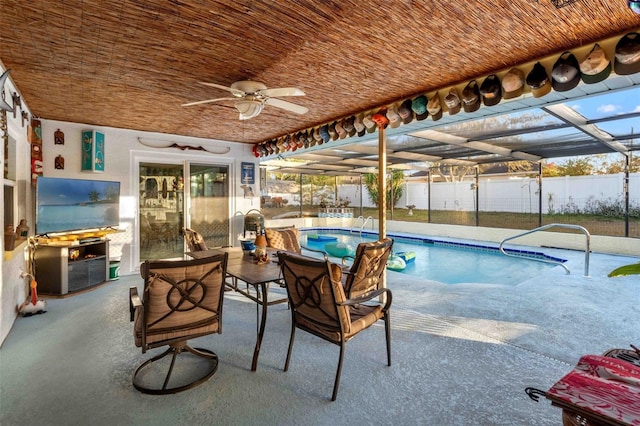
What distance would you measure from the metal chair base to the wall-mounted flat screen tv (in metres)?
3.04

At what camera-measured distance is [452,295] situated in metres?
4.30

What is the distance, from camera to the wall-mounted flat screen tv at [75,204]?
4.20 m

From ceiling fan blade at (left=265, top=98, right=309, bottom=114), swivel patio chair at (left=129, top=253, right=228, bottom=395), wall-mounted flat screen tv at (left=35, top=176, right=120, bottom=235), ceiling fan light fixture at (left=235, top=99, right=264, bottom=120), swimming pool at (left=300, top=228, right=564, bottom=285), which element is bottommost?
swimming pool at (left=300, top=228, right=564, bottom=285)

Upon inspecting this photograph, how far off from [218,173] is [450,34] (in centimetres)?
527

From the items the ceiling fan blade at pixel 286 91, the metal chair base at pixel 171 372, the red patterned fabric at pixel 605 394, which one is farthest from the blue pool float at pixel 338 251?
the red patterned fabric at pixel 605 394

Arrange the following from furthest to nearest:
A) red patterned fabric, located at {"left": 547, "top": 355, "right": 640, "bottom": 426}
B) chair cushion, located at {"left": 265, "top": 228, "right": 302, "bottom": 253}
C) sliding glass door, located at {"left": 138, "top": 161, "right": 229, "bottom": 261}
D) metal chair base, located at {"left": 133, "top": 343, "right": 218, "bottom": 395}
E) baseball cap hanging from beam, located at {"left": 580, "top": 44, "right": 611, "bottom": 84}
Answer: sliding glass door, located at {"left": 138, "top": 161, "right": 229, "bottom": 261}
chair cushion, located at {"left": 265, "top": 228, "right": 302, "bottom": 253}
baseball cap hanging from beam, located at {"left": 580, "top": 44, "right": 611, "bottom": 84}
metal chair base, located at {"left": 133, "top": 343, "right": 218, "bottom": 395}
red patterned fabric, located at {"left": 547, "top": 355, "right": 640, "bottom": 426}

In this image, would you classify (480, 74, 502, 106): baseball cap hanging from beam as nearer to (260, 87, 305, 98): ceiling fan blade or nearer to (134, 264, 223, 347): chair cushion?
(260, 87, 305, 98): ceiling fan blade

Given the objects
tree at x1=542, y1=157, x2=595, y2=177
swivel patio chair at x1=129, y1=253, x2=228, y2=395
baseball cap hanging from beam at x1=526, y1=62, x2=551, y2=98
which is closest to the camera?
swivel patio chair at x1=129, y1=253, x2=228, y2=395

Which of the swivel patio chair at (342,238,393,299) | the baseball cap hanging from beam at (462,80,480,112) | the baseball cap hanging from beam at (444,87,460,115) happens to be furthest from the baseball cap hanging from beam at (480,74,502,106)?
the swivel patio chair at (342,238,393,299)

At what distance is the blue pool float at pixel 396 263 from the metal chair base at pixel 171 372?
5.05m

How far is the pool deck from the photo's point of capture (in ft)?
6.41

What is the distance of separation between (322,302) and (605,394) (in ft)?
4.93

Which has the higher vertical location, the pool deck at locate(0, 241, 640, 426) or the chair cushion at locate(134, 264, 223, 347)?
the chair cushion at locate(134, 264, 223, 347)

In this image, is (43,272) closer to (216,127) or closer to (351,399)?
(216,127)
